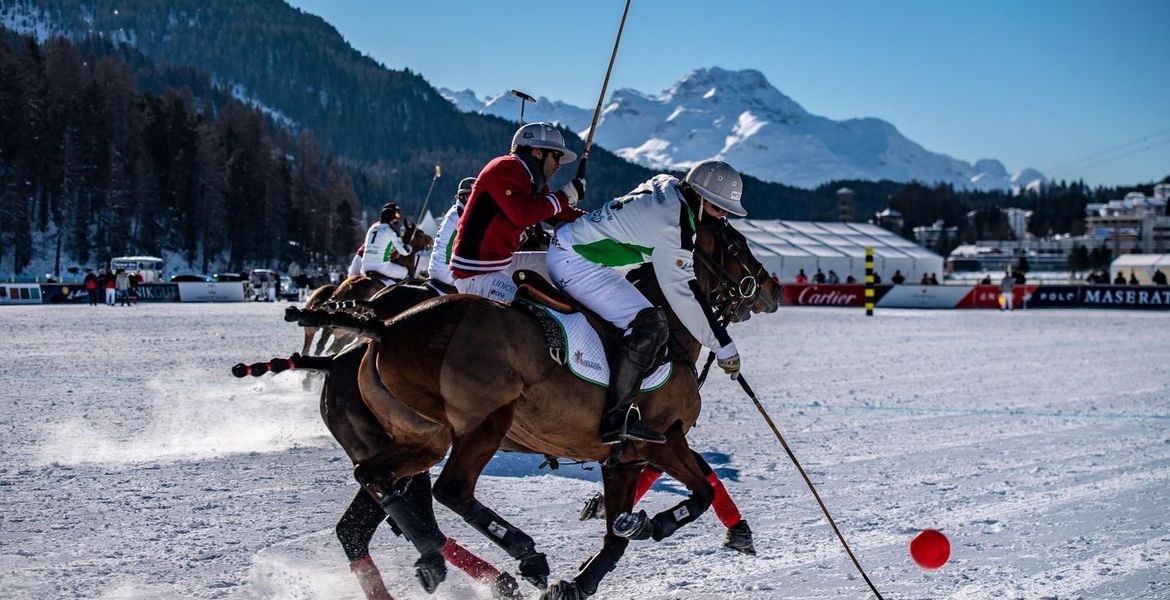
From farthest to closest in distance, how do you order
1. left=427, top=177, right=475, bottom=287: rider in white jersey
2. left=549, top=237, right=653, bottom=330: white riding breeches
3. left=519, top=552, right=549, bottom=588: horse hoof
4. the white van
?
the white van → left=427, top=177, right=475, bottom=287: rider in white jersey → left=549, top=237, right=653, bottom=330: white riding breeches → left=519, top=552, right=549, bottom=588: horse hoof

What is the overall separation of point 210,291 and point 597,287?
44.9 m

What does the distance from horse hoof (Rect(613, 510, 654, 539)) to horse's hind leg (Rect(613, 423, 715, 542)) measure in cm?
3

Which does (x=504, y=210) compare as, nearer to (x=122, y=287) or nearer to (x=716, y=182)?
(x=716, y=182)

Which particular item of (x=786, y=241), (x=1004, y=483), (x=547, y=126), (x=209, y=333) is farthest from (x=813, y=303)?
(x=547, y=126)

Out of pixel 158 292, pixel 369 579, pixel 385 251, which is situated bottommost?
pixel 369 579

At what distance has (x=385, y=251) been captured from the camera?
11258 mm

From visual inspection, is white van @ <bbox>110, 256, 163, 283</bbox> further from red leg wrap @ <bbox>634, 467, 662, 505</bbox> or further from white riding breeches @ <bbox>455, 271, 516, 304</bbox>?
red leg wrap @ <bbox>634, 467, 662, 505</bbox>

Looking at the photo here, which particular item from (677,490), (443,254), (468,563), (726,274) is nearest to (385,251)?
(443,254)

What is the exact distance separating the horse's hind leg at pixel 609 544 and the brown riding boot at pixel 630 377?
1.44 ft

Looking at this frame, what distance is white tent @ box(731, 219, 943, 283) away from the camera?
68.2m

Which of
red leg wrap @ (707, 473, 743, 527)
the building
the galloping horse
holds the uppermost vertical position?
the building

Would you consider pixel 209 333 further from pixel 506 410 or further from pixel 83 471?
pixel 506 410

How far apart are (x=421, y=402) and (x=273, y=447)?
569cm

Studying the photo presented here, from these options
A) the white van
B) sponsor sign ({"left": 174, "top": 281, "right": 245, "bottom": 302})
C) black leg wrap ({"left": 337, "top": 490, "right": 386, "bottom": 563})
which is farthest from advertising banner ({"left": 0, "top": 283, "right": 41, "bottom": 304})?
black leg wrap ({"left": 337, "top": 490, "right": 386, "bottom": 563})
